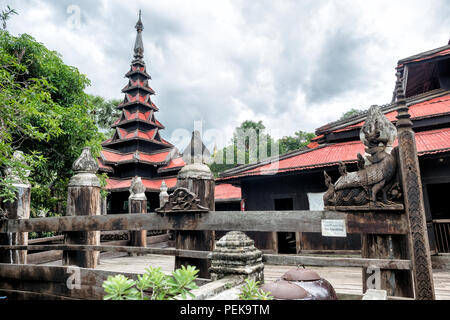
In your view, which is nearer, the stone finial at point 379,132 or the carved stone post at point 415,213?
the carved stone post at point 415,213

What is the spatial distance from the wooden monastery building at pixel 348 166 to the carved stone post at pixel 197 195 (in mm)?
5645

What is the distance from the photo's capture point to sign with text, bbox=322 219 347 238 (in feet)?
8.04

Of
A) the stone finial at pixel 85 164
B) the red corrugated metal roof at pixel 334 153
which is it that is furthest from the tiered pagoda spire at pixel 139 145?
the stone finial at pixel 85 164

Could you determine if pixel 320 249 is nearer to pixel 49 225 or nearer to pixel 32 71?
pixel 49 225

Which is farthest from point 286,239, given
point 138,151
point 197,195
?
point 138,151

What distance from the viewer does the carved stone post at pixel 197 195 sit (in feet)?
10.8

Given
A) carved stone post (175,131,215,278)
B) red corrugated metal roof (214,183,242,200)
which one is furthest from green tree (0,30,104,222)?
red corrugated metal roof (214,183,242,200)

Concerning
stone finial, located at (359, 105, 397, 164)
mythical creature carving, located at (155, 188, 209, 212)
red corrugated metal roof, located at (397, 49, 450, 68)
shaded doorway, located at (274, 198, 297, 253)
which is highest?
red corrugated metal roof, located at (397, 49, 450, 68)

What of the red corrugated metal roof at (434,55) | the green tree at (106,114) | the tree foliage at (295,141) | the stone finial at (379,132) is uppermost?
the green tree at (106,114)

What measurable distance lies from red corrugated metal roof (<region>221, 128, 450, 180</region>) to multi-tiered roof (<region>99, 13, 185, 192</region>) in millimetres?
12033

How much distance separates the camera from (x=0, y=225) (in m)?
4.67

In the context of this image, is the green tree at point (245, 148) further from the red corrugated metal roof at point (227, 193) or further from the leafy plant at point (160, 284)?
the leafy plant at point (160, 284)

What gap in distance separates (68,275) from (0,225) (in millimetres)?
2162

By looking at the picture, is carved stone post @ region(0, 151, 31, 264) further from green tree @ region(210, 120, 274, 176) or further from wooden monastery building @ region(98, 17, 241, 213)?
green tree @ region(210, 120, 274, 176)
